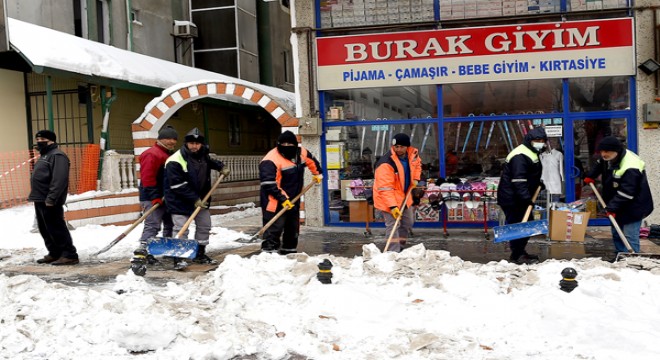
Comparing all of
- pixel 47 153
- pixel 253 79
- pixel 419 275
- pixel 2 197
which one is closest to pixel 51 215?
pixel 47 153

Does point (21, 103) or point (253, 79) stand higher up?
point (253, 79)

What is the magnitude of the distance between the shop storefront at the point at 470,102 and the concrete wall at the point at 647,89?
0.15 metres

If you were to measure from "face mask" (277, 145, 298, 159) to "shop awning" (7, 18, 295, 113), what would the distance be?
380 centimetres

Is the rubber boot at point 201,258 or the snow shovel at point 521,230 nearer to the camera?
the snow shovel at point 521,230

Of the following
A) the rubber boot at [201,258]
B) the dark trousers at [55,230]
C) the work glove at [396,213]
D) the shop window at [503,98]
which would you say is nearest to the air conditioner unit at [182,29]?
the shop window at [503,98]

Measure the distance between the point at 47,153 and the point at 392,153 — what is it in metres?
4.72

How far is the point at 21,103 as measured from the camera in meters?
13.7

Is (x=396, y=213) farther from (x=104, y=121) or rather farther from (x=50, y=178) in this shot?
(x=104, y=121)

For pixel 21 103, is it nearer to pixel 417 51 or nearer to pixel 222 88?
pixel 222 88

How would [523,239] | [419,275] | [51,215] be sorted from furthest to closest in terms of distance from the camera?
[51,215], [523,239], [419,275]

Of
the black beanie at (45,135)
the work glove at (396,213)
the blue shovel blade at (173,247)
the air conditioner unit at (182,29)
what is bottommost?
the blue shovel blade at (173,247)

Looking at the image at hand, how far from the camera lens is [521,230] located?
25.6ft

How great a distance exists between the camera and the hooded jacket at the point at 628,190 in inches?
306

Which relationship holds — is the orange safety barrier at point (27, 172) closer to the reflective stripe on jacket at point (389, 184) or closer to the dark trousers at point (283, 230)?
the dark trousers at point (283, 230)
